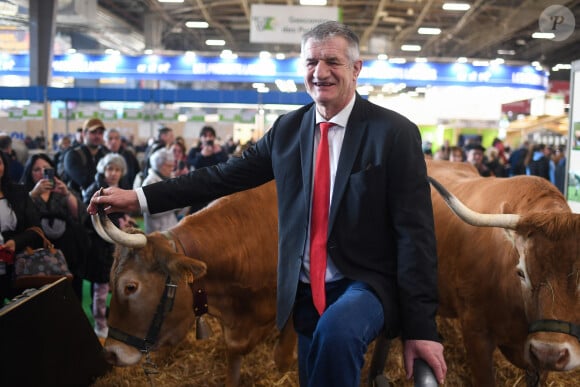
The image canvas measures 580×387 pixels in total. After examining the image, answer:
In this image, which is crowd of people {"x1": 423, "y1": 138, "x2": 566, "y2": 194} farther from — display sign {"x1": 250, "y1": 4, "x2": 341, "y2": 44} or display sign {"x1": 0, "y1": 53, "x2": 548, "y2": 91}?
display sign {"x1": 0, "y1": 53, "x2": 548, "y2": 91}

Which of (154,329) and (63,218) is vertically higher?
(63,218)

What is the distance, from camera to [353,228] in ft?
7.13

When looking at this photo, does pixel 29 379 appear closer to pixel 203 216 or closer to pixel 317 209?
pixel 203 216

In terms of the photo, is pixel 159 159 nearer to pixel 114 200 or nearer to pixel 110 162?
pixel 110 162

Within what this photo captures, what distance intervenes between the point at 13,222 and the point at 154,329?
1.73m

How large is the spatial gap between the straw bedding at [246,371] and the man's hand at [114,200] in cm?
176

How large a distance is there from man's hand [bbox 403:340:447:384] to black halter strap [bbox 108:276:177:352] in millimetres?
1317

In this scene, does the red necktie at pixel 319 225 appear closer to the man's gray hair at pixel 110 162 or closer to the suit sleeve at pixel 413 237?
the suit sleeve at pixel 413 237

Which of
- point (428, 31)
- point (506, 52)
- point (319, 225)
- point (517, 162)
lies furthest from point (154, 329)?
point (506, 52)

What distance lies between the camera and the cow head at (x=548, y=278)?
2635mm

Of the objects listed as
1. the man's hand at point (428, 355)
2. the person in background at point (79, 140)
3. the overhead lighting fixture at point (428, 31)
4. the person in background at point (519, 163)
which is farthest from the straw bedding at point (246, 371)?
the overhead lighting fixture at point (428, 31)

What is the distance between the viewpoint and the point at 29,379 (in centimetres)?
315

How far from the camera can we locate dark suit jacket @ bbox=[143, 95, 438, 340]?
2.11 m

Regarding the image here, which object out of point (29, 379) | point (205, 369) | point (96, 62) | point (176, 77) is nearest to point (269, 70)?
point (176, 77)
